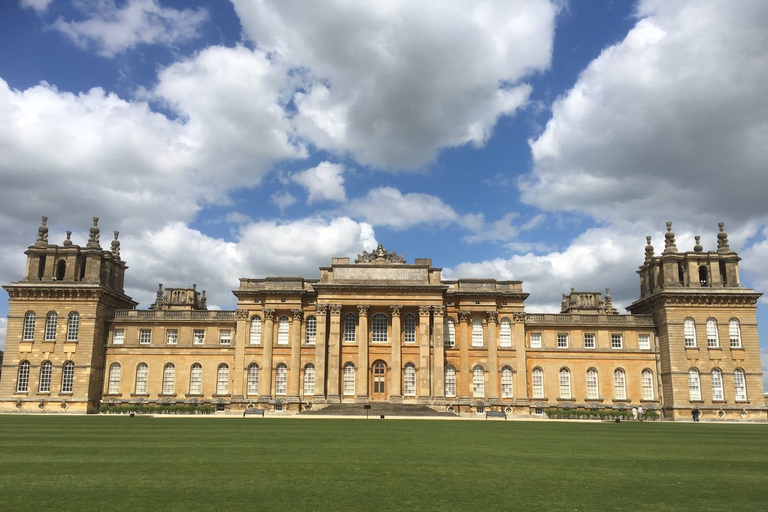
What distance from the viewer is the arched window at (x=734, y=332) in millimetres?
50250

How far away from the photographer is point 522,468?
45.4 ft

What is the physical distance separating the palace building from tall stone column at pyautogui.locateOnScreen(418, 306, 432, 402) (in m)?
0.12

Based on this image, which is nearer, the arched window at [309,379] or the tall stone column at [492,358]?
the tall stone column at [492,358]

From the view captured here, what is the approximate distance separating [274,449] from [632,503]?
1024 cm

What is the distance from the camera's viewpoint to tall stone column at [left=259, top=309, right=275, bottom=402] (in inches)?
1993

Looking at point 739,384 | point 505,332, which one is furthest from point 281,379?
point 739,384

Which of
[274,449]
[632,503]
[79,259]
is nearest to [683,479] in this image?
[632,503]

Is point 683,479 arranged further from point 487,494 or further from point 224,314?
point 224,314

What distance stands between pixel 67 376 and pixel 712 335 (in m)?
54.7

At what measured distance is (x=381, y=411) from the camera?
44.6 metres

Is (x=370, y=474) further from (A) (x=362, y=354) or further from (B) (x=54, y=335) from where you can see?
(B) (x=54, y=335)

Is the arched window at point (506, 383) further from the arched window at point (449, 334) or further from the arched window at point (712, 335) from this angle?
the arched window at point (712, 335)

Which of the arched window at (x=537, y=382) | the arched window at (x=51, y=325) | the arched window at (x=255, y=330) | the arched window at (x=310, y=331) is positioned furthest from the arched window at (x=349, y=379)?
the arched window at (x=51, y=325)

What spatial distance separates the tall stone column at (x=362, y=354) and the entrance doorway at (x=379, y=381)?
1.47 m
